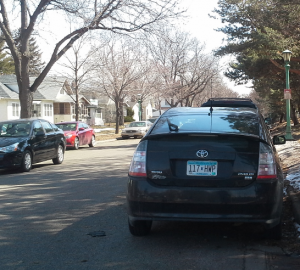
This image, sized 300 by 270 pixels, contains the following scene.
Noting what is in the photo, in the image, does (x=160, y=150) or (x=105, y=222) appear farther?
(x=105, y=222)

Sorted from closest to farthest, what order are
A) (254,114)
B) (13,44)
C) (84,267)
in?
1. (84,267)
2. (254,114)
3. (13,44)

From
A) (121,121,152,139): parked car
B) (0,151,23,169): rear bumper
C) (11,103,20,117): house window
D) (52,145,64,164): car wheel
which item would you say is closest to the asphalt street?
(0,151,23,169): rear bumper

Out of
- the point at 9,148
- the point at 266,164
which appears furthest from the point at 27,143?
the point at 266,164

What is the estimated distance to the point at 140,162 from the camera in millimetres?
5254

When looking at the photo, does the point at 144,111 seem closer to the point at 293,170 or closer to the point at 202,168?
the point at 293,170

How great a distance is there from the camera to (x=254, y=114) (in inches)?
241

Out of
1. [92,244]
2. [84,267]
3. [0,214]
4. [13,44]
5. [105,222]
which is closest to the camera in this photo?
[84,267]

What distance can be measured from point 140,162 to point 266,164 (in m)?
1.47

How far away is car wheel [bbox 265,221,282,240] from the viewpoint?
5.37 meters

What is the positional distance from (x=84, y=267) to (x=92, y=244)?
2.67 feet

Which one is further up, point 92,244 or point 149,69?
point 149,69

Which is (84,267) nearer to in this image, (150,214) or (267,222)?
(150,214)

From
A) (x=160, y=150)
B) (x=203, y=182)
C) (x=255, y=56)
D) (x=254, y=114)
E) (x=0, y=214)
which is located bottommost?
(x=0, y=214)

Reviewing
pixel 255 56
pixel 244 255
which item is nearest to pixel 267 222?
pixel 244 255
